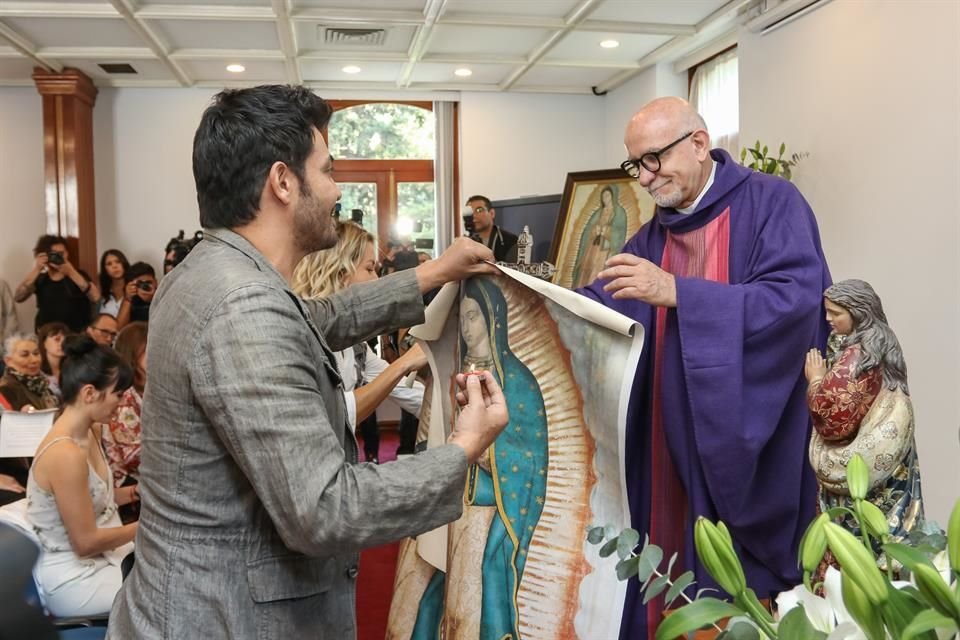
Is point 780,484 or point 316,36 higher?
point 316,36

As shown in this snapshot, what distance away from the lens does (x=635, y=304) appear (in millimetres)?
2301

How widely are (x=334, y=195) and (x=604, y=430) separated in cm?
78

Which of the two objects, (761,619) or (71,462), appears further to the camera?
(71,462)

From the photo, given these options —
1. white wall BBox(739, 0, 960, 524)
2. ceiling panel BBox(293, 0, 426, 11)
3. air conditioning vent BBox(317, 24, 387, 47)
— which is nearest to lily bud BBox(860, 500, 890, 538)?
white wall BBox(739, 0, 960, 524)

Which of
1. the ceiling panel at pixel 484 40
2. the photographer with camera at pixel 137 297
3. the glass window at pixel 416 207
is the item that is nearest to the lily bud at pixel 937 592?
the ceiling panel at pixel 484 40

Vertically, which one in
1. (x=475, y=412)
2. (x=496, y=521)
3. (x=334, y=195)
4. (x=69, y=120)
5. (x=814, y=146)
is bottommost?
(x=496, y=521)

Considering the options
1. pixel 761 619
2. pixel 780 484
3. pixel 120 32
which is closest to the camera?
pixel 761 619

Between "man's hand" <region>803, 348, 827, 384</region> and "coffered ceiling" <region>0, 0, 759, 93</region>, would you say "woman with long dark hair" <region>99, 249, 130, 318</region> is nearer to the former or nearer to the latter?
"coffered ceiling" <region>0, 0, 759, 93</region>

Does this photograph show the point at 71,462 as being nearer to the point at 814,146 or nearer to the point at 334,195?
the point at 334,195

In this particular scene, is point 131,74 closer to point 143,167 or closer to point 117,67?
point 117,67

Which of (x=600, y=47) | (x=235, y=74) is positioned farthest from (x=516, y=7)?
(x=235, y=74)

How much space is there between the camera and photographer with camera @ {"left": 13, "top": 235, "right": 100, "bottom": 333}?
300 inches

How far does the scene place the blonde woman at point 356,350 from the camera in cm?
254

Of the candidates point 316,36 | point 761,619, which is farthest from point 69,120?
point 761,619
